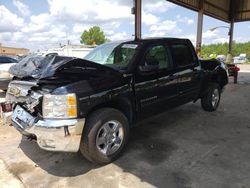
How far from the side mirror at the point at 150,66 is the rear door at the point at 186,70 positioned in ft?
2.43

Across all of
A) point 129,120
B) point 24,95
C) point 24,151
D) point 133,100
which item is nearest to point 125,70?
point 133,100

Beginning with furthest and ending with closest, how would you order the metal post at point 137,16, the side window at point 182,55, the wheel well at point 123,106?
the metal post at point 137,16 → the side window at point 182,55 → the wheel well at point 123,106

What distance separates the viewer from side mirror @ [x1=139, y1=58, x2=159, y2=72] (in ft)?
13.3

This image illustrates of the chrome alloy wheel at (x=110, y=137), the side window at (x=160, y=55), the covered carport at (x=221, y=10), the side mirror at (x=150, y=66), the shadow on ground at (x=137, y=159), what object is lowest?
the shadow on ground at (x=137, y=159)

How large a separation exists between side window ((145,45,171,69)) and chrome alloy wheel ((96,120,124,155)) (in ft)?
4.40

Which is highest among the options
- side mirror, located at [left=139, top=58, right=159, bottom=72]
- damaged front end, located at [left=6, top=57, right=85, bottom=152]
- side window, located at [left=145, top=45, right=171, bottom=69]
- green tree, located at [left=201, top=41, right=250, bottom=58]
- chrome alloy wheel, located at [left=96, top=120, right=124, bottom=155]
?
green tree, located at [left=201, top=41, right=250, bottom=58]

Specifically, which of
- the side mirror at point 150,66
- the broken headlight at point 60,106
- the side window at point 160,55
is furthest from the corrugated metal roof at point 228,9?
the broken headlight at point 60,106

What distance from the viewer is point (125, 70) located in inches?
153

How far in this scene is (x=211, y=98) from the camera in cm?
624

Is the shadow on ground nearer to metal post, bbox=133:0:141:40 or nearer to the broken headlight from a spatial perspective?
the broken headlight

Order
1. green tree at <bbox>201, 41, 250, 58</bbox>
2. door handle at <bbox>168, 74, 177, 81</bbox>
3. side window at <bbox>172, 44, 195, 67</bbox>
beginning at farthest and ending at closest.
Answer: green tree at <bbox>201, 41, 250, 58</bbox>
side window at <bbox>172, 44, 195, 67</bbox>
door handle at <bbox>168, 74, 177, 81</bbox>

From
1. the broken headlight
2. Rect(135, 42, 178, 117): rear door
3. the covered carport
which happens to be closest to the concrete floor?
Rect(135, 42, 178, 117): rear door

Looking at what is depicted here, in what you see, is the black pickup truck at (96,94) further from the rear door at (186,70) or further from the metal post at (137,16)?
the metal post at (137,16)

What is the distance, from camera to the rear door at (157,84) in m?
4.07
